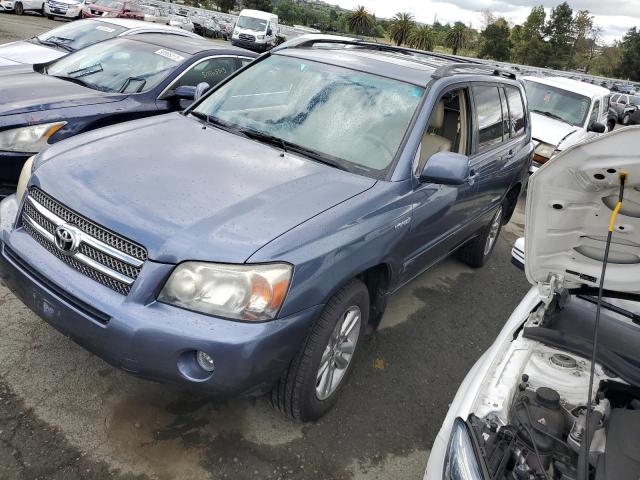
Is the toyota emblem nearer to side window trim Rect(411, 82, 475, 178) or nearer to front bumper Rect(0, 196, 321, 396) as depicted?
front bumper Rect(0, 196, 321, 396)

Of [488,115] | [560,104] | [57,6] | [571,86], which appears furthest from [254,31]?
[488,115]

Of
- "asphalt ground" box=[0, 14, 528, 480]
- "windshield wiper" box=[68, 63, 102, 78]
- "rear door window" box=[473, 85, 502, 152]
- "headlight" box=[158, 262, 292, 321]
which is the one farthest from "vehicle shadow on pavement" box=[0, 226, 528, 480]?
"windshield wiper" box=[68, 63, 102, 78]

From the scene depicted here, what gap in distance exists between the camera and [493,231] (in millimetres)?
5348

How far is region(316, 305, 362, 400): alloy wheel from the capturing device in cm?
267

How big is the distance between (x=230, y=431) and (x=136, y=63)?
4.13 m

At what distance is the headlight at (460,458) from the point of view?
160 centimetres

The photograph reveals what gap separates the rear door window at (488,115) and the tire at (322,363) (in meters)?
1.90

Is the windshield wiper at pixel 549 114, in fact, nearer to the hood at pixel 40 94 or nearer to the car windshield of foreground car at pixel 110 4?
the hood at pixel 40 94

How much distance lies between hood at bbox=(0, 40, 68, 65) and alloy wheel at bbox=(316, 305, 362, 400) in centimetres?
585

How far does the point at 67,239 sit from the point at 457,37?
64377mm

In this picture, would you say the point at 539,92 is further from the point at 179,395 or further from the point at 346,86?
the point at 179,395

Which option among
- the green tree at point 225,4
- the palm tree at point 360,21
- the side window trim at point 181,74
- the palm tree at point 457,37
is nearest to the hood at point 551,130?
the side window trim at point 181,74

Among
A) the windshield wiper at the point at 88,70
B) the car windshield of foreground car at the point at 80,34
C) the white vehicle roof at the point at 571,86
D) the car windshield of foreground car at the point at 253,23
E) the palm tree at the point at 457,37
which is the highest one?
the palm tree at the point at 457,37

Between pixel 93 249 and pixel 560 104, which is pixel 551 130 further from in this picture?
pixel 93 249
